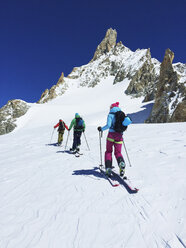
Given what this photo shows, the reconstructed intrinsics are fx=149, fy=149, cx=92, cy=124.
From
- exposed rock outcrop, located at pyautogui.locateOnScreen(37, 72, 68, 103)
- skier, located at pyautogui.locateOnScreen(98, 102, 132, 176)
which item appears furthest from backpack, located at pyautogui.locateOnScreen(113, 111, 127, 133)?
exposed rock outcrop, located at pyautogui.locateOnScreen(37, 72, 68, 103)

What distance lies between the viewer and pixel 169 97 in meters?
22.4

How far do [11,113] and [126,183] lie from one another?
4488cm

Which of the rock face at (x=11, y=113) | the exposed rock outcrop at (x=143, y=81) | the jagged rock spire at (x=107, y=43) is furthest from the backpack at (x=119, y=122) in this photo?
the jagged rock spire at (x=107, y=43)

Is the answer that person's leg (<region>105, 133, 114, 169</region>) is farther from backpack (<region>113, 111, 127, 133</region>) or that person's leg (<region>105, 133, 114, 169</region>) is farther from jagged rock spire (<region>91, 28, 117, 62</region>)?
jagged rock spire (<region>91, 28, 117, 62</region>)

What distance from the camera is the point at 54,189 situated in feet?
12.9

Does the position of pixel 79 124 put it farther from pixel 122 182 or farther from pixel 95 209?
pixel 95 209

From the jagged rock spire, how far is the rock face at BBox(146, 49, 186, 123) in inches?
3876

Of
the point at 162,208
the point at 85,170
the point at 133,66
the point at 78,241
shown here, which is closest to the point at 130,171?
the point at 85,170

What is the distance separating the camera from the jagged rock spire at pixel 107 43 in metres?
117

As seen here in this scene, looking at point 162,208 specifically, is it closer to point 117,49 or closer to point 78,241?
point 78,241

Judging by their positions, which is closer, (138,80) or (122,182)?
(122,182)

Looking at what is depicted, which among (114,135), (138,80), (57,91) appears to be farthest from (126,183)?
(57,91)

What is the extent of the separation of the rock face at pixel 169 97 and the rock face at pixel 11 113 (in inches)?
1307

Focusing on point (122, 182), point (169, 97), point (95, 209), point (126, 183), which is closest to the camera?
point (95, 209)
